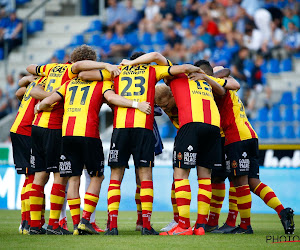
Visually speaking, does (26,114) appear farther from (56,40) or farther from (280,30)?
(56,40)

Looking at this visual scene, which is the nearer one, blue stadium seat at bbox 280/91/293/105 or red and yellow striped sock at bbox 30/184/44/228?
red and yellow striped sock at bbox 30/184/44/228

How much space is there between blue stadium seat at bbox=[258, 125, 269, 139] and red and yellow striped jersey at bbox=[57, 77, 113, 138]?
8223 mm

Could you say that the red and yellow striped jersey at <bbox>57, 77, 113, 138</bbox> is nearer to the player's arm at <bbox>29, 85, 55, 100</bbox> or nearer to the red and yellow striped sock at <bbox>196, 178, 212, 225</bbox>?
the player's arm at <bbox>29, 85, 55, 100</bbox>

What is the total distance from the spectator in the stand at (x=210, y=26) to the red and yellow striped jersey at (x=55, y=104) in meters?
11.3

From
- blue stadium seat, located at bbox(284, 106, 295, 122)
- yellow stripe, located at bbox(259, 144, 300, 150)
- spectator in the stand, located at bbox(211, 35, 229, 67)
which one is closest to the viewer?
yellow stripe, located at bbox(259, 144, 300, 150)

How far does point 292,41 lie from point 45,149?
1165cm

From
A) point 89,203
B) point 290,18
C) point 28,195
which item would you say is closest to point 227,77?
point 89,203

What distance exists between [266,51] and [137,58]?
1091 cm

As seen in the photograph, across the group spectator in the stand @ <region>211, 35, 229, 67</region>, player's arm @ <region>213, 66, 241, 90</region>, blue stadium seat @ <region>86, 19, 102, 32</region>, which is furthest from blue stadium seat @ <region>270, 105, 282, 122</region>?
blue stadium seat @ <region>86, 19, 102, 32</region>

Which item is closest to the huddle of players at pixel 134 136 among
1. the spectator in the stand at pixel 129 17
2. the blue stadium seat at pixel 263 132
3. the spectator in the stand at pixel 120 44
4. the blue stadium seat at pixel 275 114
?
the blue stadium seat at pixel 263 132

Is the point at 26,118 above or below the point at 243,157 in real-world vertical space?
above

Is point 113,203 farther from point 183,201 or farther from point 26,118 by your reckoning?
point 26,118

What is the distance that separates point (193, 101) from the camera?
7.29 m

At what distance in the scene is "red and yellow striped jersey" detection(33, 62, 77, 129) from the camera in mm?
7738
